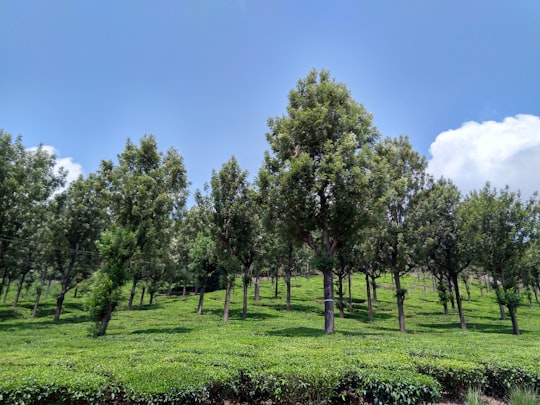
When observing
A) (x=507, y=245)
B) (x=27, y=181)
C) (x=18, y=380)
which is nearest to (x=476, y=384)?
(x=18, y=380)

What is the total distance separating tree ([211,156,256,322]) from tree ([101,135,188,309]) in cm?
434

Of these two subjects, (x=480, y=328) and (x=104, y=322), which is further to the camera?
(x=480, y=328)

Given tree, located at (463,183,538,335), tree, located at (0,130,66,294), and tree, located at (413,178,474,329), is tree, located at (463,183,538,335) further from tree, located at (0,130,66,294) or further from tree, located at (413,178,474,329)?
tree, located at (0,130,66,294)

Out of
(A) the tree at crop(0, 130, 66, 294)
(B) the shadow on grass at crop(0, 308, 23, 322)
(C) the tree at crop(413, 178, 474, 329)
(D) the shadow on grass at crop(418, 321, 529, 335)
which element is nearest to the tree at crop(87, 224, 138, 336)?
(A) the tree at crop(0, 130, 66, 294)

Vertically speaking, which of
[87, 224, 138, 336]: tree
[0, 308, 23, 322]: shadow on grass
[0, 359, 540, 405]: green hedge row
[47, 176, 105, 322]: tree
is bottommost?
[0, 308, 23, 322]: shadow on grass

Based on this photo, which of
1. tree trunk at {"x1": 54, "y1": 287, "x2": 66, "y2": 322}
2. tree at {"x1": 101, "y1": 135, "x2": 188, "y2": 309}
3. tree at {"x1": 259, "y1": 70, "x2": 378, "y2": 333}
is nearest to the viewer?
tree at {"x1": 259, "y1": 70, "x2": 378, "y2": 333}

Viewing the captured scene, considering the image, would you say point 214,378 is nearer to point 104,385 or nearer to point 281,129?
point 104,385

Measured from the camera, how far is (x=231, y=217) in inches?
1206

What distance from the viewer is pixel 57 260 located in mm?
36750

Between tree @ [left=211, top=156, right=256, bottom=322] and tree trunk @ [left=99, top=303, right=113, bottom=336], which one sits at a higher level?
tree @ [left=211, top=156, right=256, bottom=322]

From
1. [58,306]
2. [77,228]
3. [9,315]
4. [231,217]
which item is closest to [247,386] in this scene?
[231,217]

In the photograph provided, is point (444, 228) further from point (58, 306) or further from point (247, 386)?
point (58, 306)

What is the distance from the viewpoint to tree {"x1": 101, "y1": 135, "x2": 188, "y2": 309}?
23.8 m

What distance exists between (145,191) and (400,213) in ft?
73.9
